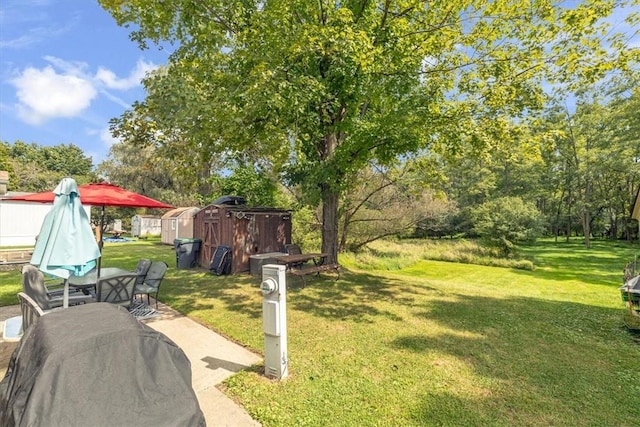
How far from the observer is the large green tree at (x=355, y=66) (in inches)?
259

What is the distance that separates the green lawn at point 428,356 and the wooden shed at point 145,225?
20.5 metres

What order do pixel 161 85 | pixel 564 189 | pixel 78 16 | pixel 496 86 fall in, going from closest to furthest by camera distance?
pixel 161 85 → pixel 496 86 → pixel 78 16 → pixel 564 189

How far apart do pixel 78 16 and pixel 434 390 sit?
1266 cm

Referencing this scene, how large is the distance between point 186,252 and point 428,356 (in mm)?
10069

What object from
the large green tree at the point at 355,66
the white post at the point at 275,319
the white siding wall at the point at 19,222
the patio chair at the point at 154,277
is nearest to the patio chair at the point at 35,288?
the patio chair at the point at 154,277

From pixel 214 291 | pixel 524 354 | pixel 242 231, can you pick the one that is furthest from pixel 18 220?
pixel 524 354

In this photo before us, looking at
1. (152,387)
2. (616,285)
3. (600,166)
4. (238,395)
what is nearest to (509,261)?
(616,285)

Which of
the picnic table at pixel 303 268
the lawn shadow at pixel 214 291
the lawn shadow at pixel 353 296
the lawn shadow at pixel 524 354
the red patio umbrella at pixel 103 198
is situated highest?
the red patio umbrella at pixel 103 198

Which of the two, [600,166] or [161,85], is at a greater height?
[600,166]

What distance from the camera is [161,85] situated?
594 cm

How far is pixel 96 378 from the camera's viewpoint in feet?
6.18

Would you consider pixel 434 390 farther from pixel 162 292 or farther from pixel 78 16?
pixel 78 16

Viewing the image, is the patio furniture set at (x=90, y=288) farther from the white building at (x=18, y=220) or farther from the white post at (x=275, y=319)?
the white building at (x=18, y=220)

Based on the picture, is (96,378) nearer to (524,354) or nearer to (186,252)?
(524,354)
